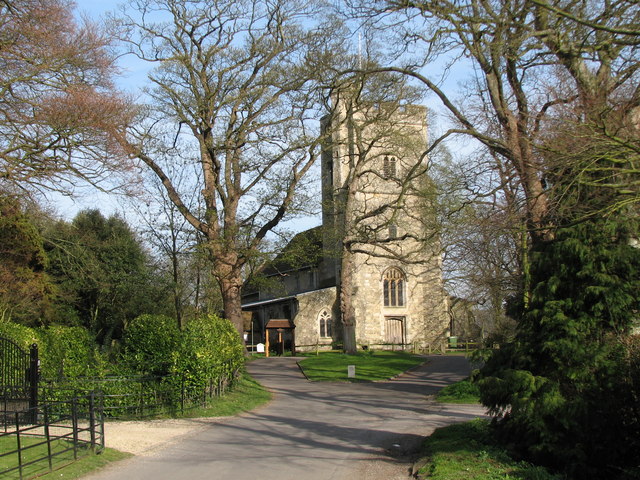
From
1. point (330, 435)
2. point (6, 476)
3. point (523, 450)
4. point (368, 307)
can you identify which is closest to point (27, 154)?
point (6, 476)

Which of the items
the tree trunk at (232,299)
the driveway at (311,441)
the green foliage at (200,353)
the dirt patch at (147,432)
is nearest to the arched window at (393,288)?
the tree trunk at (232,299)

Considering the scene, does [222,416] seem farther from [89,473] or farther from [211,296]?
[211,296]

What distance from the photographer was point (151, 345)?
57.3 ft

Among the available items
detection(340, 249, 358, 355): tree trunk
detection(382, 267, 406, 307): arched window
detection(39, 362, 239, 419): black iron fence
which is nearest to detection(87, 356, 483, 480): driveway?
detection(39, 362, 239, 419): black iron fence

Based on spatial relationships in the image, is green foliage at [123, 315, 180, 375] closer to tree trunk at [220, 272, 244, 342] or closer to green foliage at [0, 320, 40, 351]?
green foliage at [0, 320, 40, 351]

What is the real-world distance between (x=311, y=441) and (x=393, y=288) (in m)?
37.6

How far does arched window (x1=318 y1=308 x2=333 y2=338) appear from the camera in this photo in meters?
46.9

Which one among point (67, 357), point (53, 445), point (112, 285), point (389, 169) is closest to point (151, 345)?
point (67, 357)

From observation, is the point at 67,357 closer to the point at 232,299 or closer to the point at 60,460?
the point at 60,460

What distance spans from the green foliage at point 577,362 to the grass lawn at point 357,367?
15.6m

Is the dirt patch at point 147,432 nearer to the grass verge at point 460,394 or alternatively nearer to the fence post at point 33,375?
the fence post at point 33,375

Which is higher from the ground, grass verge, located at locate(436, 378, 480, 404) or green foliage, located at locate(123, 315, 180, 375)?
green foliage, located at locate(123, 315, 180, 375)

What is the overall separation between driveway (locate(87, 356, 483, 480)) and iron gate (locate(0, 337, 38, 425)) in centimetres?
381

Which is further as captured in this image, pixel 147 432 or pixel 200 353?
pixel 200 353
